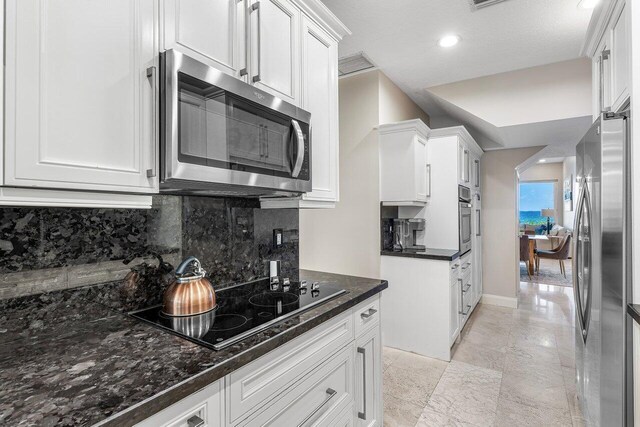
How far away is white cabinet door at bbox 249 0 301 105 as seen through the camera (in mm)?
1391

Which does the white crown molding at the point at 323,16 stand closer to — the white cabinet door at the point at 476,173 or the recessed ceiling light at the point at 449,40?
the recessed ceiling light at the point at 449,40

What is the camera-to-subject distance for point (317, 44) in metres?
1.85

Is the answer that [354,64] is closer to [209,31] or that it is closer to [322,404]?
[209,31]

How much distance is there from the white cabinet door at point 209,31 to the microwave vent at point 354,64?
1.78 meters

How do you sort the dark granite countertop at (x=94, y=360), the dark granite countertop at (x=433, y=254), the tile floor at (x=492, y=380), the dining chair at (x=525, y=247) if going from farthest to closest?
the dining chair at (x=525, y=247)
the dark granite countertop at (x=433, y=254)
the tile floor at (x=492, y=380)
the dark granite countertop at (x=94, y=360)

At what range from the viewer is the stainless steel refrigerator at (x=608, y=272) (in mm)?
1459

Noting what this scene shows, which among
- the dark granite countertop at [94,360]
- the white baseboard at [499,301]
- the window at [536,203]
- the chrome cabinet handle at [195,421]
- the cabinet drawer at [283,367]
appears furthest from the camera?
the window at [536,203]

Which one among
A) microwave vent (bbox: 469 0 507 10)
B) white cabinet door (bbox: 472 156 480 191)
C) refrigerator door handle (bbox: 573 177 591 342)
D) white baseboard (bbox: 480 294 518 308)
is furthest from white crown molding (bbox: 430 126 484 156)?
white baseboard (bbox: 480 294 518 308)

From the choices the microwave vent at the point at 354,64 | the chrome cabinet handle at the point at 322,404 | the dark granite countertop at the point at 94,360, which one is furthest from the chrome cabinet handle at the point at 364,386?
the microwave vent at the point at 354,64

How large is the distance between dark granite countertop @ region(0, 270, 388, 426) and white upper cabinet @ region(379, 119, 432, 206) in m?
2.04

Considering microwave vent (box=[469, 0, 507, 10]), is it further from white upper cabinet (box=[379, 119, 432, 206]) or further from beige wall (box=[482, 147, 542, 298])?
beige wall (box=[482, 147, 542, 298])

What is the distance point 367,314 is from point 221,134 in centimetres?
117

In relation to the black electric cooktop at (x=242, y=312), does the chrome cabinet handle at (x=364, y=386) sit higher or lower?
lower

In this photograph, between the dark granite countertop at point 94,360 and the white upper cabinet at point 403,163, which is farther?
the white upper cabinet at point 403,163
